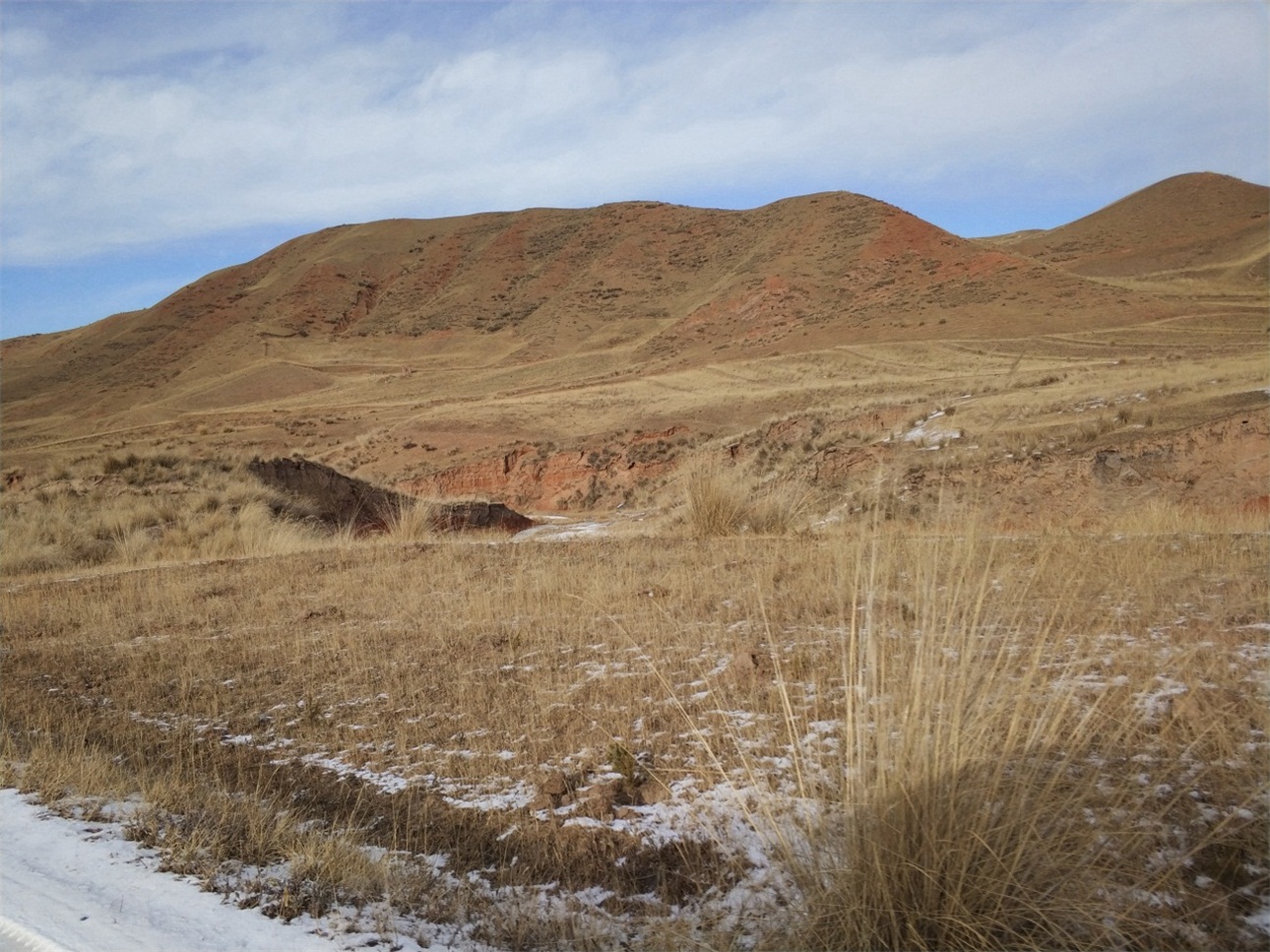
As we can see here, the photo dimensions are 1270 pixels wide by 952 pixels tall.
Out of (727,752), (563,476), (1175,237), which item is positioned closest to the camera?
(727,752)

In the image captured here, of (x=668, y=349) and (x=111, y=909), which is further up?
(x=668, y=349)

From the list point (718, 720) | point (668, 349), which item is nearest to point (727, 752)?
point (718, 720)

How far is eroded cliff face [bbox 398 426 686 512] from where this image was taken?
2625 cm

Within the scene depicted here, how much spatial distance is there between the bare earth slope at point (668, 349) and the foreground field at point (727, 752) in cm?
104

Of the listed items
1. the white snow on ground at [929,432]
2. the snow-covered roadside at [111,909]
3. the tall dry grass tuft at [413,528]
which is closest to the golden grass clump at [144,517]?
the tall dry grass tuft at [413,528]

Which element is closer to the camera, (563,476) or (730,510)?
(730,510)

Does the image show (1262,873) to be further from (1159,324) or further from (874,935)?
(1159,324)

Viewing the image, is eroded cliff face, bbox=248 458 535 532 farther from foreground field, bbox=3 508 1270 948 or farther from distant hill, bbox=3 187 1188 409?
distant hill, bbox=3 187 1188 409

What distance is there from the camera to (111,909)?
261cm

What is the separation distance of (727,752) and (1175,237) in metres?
96.3

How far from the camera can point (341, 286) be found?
281ft

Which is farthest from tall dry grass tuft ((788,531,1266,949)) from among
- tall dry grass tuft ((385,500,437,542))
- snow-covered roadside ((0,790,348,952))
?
tall dry grass tuft ((385,500,437,542))

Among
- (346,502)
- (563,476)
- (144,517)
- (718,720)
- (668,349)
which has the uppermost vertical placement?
(668,349)

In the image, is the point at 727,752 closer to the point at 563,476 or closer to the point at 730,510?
the point at 730,510
